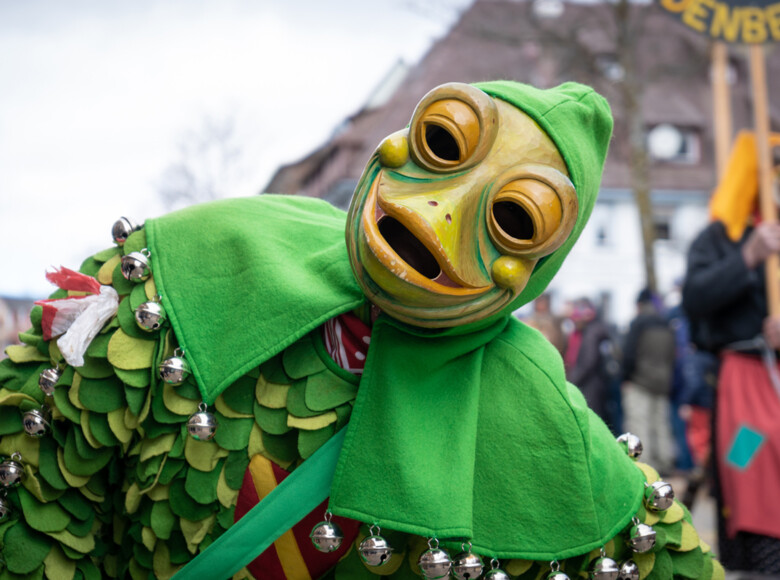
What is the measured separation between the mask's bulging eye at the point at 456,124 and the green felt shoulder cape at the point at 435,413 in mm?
281

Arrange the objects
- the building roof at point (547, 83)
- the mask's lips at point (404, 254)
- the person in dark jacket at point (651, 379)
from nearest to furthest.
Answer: the mask's lips at point (404, 254)
the person in dark jacket at point (651, 379)
the building roof at point (547, 83)

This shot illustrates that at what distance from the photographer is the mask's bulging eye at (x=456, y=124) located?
1.34m

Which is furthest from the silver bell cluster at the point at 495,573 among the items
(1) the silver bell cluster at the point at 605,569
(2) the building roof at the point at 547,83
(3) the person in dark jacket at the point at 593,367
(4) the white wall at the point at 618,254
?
(4) the white wall at the point at 618,254

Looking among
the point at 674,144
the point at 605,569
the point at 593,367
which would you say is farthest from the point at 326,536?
the point at 674,144

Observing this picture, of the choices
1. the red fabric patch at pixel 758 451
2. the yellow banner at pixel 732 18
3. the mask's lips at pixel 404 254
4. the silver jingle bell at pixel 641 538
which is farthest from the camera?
the yellow banner at pixel 732 18

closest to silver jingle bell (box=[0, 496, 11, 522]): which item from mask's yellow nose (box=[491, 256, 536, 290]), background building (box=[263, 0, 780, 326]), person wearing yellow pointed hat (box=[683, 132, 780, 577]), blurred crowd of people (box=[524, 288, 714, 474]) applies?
mask's yellow nose (box=[491, 256, 536, 290])

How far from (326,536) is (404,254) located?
1.56 ft

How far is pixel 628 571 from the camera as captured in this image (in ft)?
4.97

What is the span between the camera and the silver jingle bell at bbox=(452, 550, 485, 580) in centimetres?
141

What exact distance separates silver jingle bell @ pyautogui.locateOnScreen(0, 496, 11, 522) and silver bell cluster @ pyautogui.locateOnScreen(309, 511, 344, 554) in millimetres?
549

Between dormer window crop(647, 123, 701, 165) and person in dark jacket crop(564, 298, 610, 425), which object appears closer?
person in dark jacket crop(564, 298, 610, 425)

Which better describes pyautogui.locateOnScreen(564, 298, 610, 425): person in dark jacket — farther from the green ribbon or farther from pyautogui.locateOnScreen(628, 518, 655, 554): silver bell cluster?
the green ribbon

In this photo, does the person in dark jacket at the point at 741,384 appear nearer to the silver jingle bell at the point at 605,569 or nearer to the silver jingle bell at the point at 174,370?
the silver jingle bell at the point at 605,569

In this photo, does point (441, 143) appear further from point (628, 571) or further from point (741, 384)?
point (741, 384)
